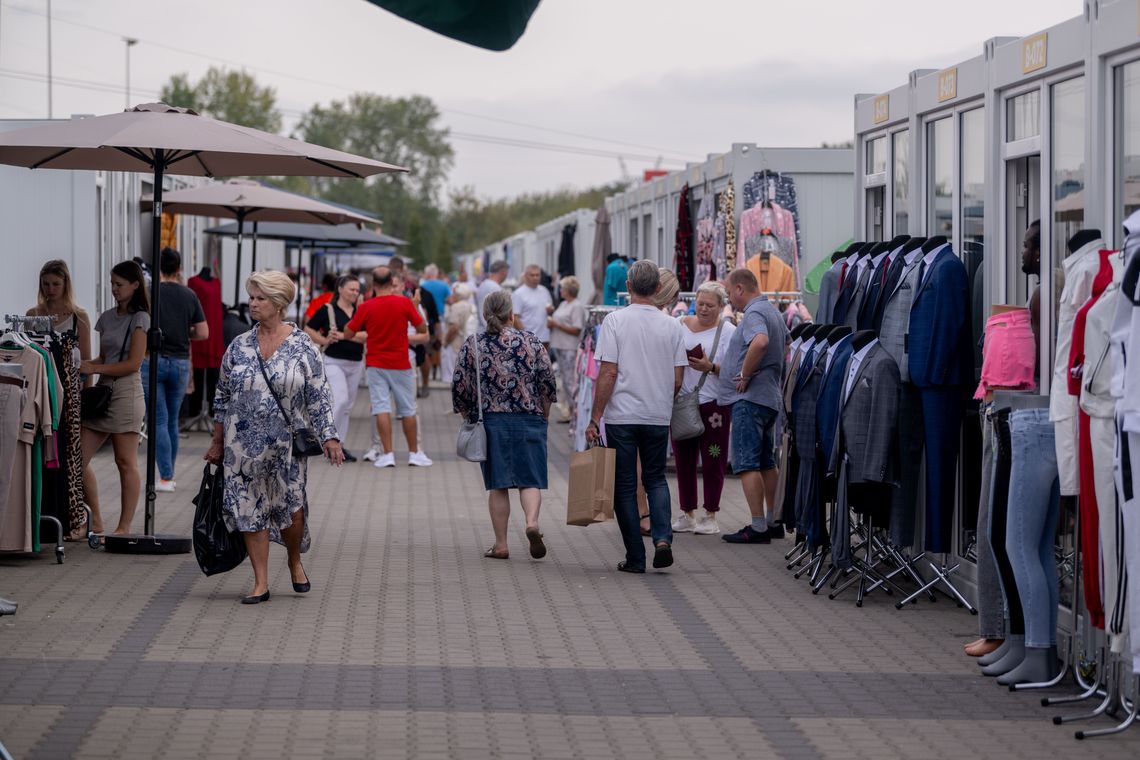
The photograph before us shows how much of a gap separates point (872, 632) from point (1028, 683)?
1.32 metres

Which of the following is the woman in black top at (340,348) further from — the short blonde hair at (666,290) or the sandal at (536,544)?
the sandal at (536,544)

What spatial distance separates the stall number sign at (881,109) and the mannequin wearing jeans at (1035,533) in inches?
165

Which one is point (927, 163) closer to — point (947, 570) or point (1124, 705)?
point (947, 570)

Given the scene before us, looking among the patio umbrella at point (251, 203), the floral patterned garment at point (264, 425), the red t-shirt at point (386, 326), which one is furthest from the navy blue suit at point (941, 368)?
the patio umbrella at point (251, 203)

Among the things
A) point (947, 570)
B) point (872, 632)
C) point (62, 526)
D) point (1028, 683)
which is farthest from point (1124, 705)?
point (62, 526)

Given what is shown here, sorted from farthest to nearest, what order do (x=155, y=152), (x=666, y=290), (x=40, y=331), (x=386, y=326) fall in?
1. (x=386, y=326)
2. (x=666, y=290)
3. (x=155, y=152)
4. (x=40, y=331)

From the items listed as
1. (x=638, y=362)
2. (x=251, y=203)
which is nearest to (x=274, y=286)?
(x=638, y=362)

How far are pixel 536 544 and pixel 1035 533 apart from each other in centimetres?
399

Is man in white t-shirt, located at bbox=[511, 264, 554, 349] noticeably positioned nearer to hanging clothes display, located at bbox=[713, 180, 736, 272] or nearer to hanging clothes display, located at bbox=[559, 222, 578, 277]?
hanging clothes display, located at bbox=[713, 180, 736, 272]

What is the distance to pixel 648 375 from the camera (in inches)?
376

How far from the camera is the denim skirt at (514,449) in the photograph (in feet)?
32.8

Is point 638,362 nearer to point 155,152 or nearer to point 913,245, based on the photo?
point 913,245

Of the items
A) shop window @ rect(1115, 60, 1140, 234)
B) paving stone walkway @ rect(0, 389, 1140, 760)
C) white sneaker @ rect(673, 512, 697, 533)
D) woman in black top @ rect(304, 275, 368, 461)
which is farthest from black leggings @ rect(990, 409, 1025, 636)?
woman in black top @ rect(304, 275, 368, 461)

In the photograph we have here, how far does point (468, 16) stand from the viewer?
4.23 m
